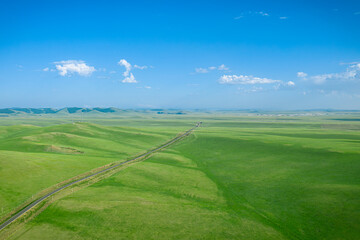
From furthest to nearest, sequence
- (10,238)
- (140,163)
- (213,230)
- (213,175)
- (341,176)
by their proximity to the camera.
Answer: (140,163) → (213,175) → (341,176) → (213,230) → (10,238)

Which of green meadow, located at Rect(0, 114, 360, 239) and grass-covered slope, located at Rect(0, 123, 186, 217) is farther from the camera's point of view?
grass-covered slope, located at Rect(0, 123, 186, 217)

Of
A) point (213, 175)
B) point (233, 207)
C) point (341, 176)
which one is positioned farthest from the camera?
point (213, 175)

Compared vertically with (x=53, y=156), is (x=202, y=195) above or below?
below

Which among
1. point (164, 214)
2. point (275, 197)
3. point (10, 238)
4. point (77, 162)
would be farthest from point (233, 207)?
point (77, 162)

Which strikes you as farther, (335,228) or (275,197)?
(275,197)

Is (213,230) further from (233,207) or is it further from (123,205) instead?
(123,205)

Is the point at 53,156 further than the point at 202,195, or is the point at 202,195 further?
the point at 53,156

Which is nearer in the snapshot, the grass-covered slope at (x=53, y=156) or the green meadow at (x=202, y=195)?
the green meadow at (x=202, y=195)
